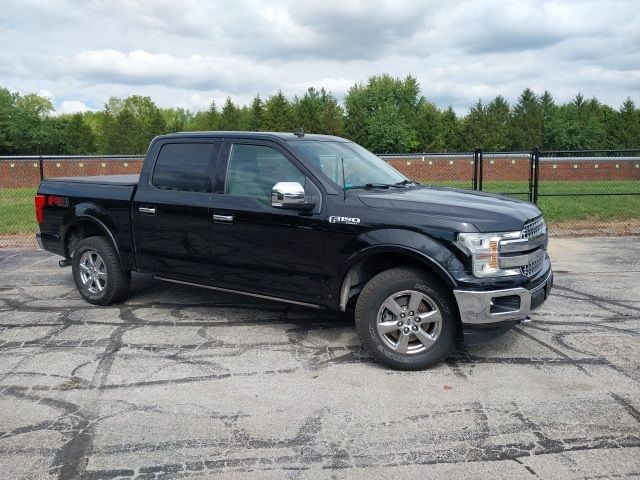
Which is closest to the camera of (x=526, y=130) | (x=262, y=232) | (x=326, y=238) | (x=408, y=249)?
(x=408, y=249)

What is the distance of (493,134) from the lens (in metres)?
60.5

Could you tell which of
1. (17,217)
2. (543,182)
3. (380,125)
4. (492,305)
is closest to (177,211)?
(492,305)

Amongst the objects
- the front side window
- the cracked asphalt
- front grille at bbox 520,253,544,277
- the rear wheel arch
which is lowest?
the cracked asphalt

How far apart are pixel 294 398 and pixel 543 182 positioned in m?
20.1

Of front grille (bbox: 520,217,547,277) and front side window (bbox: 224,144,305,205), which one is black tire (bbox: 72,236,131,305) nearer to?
front side window (bbox: 224,144,305,205)

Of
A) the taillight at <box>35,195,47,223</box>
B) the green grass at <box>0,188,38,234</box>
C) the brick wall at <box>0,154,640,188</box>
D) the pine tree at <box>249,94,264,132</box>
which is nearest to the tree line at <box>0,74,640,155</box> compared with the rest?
the pine tree at <box>249,94,264,132</box>

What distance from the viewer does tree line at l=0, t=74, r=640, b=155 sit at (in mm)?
54281

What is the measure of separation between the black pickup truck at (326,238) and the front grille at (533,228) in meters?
0.02

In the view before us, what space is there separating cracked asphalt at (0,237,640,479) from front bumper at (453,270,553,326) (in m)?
0.47

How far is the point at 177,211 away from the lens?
233 inches

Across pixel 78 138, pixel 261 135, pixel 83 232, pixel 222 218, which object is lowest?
pixel 83 232

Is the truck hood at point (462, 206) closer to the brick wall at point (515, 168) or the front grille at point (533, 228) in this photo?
the front grille at point (533, 228)

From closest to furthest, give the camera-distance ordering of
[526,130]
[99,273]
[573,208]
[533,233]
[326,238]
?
[533,233], [326,238], [99,273], [573,208], [526,130]

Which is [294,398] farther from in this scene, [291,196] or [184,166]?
[184,166]
